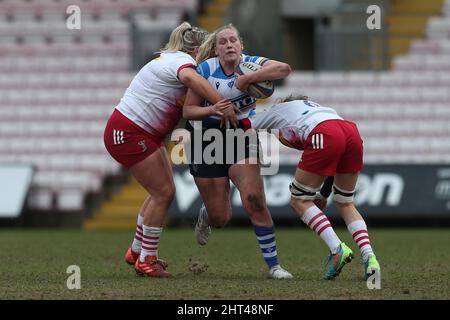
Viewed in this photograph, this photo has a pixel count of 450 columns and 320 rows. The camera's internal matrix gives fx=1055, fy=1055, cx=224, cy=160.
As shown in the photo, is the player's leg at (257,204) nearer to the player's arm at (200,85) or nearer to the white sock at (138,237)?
the player's arm at (200,85)

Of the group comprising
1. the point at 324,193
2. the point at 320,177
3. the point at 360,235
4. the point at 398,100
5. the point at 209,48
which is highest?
the point at 209,48

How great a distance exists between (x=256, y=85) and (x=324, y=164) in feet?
2.74

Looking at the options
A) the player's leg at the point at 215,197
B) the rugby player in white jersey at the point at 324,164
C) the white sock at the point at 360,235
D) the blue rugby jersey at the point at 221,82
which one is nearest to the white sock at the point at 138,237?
the player's leg at the point at 215,197

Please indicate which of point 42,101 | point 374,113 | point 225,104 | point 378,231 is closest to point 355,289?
point 225,104

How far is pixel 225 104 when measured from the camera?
8203mm

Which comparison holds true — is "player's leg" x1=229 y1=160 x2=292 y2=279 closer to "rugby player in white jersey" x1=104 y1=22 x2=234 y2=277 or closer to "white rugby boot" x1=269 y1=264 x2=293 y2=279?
"white rugby boot" x1=269 y1=264 x2=293 y2=279

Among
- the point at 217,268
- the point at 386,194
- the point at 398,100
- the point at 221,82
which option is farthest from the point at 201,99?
the point at 398,100

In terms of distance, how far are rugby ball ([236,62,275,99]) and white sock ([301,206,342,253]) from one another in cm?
97

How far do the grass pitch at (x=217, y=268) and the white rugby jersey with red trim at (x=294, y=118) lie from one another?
1.13 m

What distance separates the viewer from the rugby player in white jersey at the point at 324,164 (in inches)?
312

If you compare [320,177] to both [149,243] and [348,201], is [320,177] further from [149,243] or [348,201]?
[149,243]

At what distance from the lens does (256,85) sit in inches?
324

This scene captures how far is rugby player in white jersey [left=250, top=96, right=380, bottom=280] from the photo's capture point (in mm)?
7934
